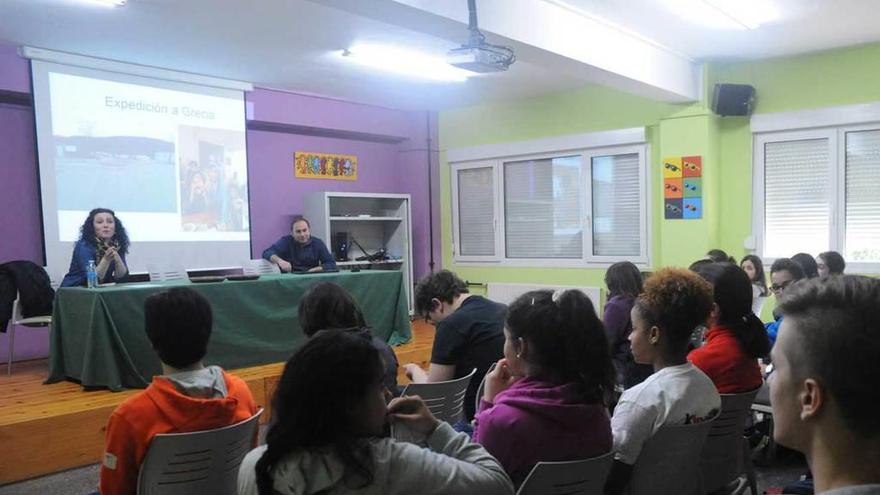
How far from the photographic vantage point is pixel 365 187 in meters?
Answer: 7.86

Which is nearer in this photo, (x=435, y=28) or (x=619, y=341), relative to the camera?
(x=619, y=341)

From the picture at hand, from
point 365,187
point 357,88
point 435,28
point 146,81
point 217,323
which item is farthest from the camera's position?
point 365,187

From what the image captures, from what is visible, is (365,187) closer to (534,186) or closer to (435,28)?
(534,186)

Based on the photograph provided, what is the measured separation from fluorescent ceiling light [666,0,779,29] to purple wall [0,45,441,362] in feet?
13.3

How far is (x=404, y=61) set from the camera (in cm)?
567

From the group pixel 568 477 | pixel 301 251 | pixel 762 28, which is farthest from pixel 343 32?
pixel 568 477

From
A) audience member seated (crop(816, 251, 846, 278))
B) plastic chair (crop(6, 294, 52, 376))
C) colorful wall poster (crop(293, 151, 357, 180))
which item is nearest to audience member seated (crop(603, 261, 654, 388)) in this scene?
audience member seated (crop(816, 251, 846, 278))

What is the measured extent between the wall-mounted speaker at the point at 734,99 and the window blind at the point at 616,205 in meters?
0.99

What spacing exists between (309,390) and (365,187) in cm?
691

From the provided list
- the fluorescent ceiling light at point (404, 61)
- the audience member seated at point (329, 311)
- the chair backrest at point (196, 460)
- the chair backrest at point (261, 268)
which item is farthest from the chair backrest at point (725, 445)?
the chair backrest at point (261, 268)

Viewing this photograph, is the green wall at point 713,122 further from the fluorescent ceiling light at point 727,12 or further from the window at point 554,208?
the fluorescent ceiling light at point 727,12

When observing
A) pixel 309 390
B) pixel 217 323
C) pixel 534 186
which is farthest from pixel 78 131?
pixel 309 390

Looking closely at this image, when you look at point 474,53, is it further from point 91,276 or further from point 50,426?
point 50,426

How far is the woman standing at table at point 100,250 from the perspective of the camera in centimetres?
447
